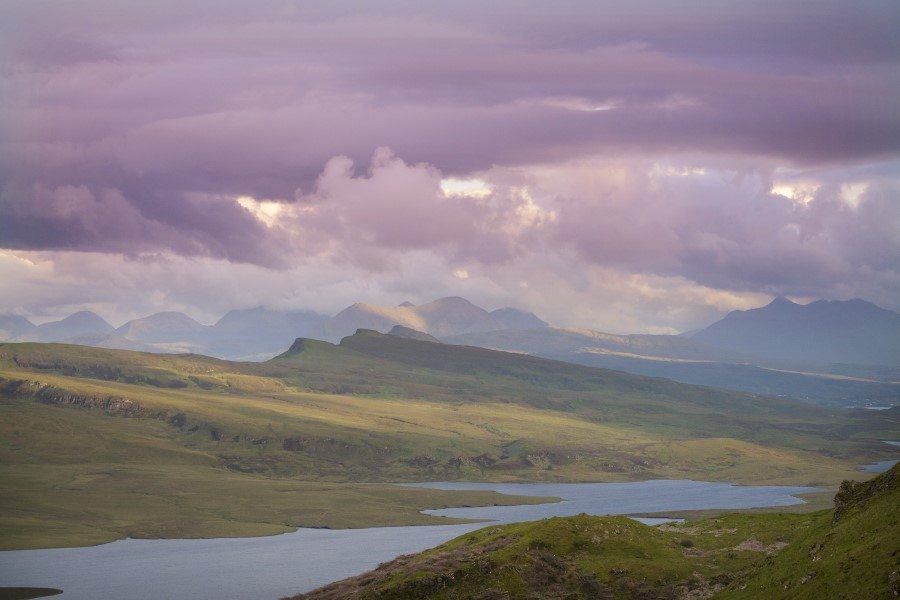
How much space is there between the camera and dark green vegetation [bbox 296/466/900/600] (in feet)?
304

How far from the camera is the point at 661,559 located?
4902 inches

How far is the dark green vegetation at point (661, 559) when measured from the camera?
92.6 m

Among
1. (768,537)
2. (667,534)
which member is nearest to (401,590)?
(667,534)

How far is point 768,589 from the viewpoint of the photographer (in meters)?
97.7

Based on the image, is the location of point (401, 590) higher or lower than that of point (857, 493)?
lower

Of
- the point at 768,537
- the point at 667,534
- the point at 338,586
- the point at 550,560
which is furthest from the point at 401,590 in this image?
the point at 768,537

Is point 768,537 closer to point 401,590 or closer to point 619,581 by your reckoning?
point 619,581

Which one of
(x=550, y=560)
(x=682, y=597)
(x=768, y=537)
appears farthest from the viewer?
(x=768, y=537)

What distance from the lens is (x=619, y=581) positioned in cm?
11881

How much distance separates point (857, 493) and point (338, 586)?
238ft

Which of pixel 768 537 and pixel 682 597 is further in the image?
pixel 768 537

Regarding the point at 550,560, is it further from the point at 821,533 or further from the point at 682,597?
the point at 821,533

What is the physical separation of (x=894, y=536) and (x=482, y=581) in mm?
48994

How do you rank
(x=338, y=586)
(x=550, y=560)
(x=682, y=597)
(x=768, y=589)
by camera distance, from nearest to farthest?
(x=768, y=589) → (x=682, y=597) → (x=550, y=560) → (x=338, y=586)
